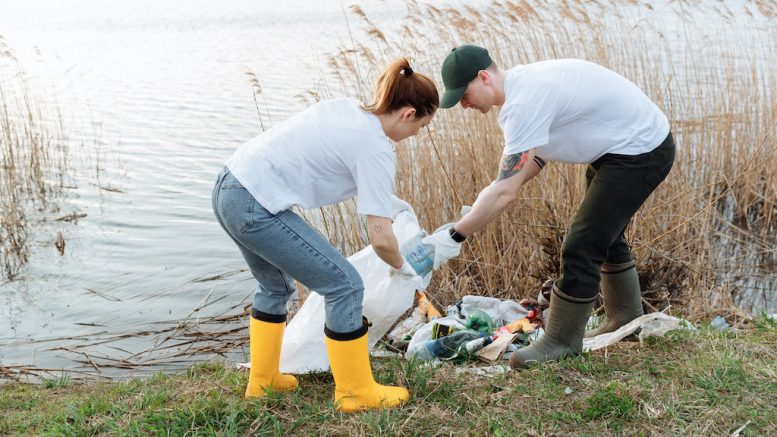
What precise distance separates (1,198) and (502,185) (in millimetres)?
5660

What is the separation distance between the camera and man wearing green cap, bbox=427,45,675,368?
3.13m

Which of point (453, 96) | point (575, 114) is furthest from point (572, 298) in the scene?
point (453, 96)

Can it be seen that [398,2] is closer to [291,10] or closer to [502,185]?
[291,10]

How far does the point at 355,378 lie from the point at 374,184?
816 millimetres

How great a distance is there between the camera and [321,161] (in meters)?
2.76

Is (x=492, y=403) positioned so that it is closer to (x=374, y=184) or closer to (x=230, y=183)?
(x=374, y=184)

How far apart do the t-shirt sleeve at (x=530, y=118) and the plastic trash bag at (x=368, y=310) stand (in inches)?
24.8

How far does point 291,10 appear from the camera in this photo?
61.8 feet

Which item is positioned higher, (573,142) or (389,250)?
(573,142)

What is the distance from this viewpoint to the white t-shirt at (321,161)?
269cm

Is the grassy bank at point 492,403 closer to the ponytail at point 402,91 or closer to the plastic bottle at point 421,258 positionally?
the plastic bottle at point 421,258

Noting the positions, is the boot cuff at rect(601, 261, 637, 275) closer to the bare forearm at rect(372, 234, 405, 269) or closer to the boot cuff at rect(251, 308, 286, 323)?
the bare forearm at rect(372, 234, 405, 269)

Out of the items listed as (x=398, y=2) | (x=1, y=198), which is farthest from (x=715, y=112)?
(x=398, y=2)

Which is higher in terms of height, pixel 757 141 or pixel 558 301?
pixel 558 301
